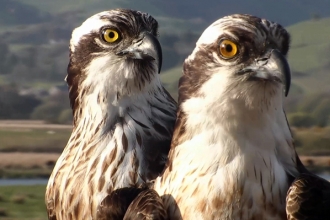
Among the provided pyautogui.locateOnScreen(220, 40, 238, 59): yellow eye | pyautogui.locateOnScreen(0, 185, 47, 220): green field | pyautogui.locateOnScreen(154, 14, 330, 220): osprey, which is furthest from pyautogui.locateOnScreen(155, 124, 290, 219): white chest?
pyautogui.locateOnScreen(0, 185, 47, 220): green field

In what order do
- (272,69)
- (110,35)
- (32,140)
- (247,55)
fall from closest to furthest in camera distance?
(272,69), (247,55), (110,35), (32,140)

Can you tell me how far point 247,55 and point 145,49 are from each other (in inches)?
47.6

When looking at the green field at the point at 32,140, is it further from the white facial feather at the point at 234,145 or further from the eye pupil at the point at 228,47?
the eye pupil at the point at 228,47

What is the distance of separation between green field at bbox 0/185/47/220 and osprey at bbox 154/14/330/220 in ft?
26.7

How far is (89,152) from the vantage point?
4.77 meters

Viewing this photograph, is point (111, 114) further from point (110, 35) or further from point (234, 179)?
point (234, 179)

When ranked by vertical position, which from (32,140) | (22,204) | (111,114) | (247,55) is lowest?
(22,204)

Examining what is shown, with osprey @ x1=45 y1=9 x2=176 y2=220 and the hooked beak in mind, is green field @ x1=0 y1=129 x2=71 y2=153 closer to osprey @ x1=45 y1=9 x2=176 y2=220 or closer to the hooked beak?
osprey @ x1=45 y1=9 x2=176 y2=220

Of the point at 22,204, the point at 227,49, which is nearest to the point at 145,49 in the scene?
the point at 227,49

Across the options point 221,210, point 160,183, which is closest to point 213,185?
point 221,210

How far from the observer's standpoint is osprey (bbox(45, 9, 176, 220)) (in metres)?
4.58

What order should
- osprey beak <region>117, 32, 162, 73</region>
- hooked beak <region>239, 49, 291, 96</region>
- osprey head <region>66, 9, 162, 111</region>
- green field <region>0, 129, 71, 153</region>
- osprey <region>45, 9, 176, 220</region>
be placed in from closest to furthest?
1. hooked beak <region>239, 49, 291, 96</region>
2. osprey <region>45, 9, 176, 220</region>
3. osprey beak <region>117, 32, 162, 73</region>
4. osprey head <region>66, 9, 162, 111</region>
5. green field <region>0, 129, 71, 153</region>

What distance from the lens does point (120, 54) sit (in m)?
4.86

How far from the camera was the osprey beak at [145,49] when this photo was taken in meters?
4.68
